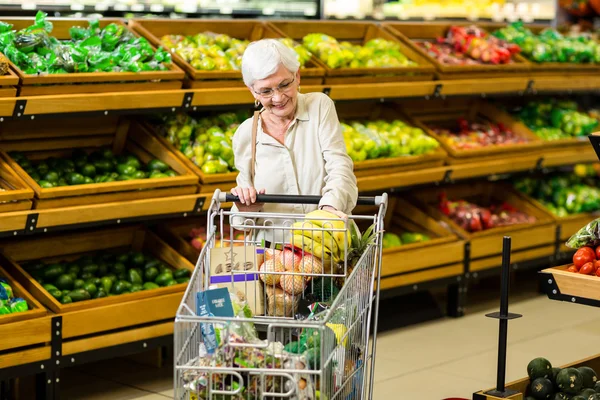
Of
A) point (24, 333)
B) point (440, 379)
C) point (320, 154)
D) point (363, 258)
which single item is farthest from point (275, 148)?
point (440, 379)

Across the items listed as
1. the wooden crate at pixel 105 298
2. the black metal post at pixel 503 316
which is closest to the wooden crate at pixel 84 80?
the wooden crate at pixel 105 298

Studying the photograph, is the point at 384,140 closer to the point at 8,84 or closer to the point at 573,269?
the point at 8,84

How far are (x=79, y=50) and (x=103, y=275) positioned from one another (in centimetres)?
113

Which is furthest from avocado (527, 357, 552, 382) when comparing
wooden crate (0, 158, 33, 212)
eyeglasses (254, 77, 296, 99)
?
wooden crate (0, 158, 33, 212)

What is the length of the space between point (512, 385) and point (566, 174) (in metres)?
4.39

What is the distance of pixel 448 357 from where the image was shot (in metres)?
5.42

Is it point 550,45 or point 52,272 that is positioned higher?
point 550,45

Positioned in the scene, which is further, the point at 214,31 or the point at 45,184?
the point at 214,31

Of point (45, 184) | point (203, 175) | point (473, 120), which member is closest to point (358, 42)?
point (473, 120)

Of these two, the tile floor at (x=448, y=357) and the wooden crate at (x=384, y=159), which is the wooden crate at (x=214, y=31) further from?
the tile floor at (x=448, y=357)

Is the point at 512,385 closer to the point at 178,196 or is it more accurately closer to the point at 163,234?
the point at 178,196

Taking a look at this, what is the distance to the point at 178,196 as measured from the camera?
4879mm

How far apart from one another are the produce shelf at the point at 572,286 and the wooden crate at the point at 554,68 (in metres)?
4.00

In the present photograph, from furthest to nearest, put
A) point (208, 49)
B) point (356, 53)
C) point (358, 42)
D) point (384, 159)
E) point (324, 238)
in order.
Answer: point (358, 42)
point (356, 53)
point (384, 159)
point (208, 49)
point (324, 238)
